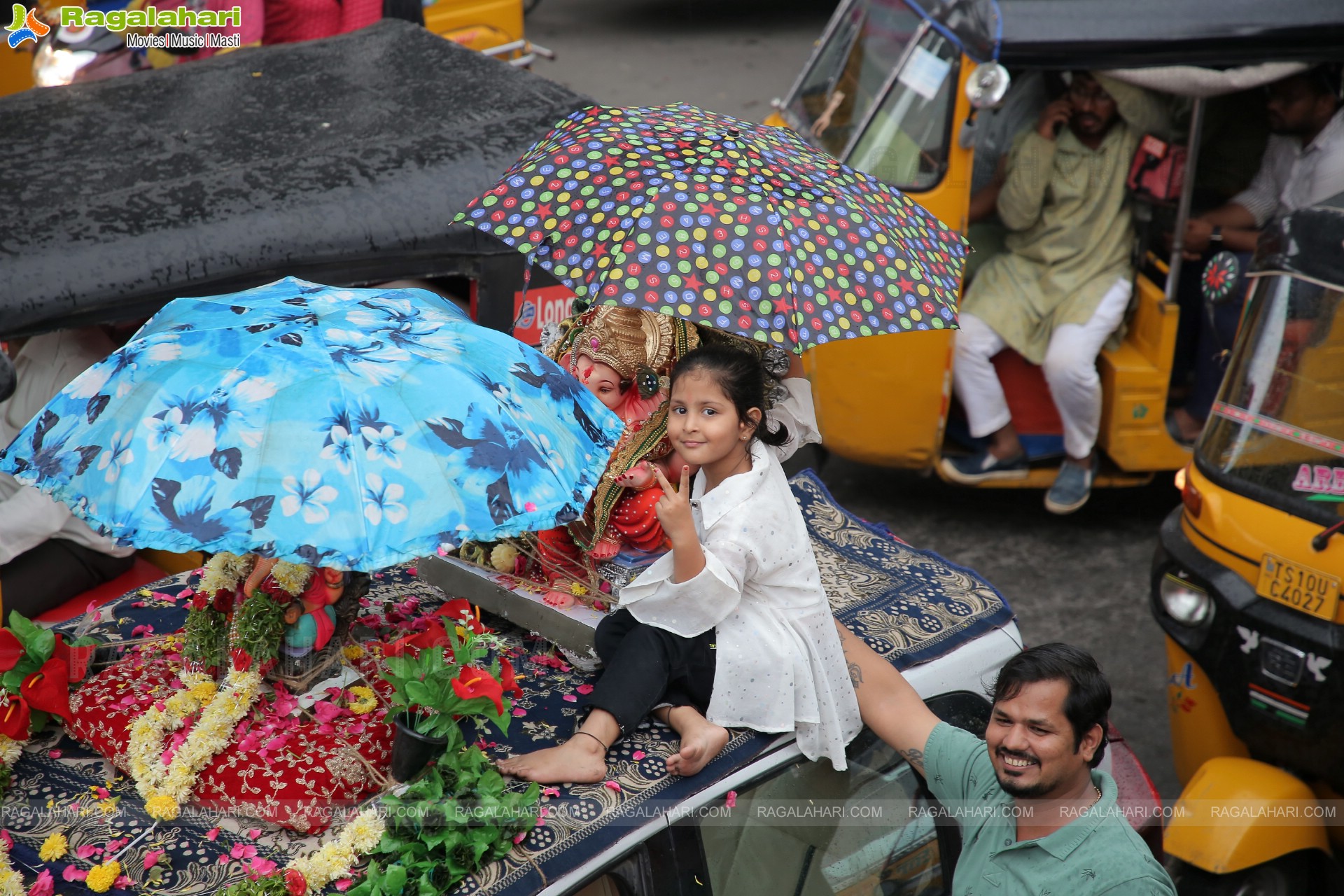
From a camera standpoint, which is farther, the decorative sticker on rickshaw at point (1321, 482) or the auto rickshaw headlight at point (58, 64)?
the auto rickshaw headlight at point (58, 64)

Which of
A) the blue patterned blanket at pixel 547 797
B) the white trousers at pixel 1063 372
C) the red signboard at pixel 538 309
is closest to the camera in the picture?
the blue patterned blanket at pixel 547 797

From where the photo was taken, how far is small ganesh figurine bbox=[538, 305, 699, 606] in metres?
3.34

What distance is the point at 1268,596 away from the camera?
150 inches

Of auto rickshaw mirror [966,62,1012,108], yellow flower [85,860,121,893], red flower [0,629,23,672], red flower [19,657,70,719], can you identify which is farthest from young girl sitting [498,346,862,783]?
auto rickshaw mirror [966,62,1012,108]

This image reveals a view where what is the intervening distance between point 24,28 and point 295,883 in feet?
17.7

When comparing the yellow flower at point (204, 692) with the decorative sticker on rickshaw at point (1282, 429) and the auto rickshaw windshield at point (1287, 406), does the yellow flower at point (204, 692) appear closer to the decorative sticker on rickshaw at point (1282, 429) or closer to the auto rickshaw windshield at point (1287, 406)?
the auto rickshaw windshield at point (1287, 406)

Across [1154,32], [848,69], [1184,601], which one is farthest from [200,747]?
[848,69]

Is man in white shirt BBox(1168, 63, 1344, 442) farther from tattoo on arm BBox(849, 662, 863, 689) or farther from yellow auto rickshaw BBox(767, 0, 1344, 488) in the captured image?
tattoo on arm BBox(849, 662, 863, 689)

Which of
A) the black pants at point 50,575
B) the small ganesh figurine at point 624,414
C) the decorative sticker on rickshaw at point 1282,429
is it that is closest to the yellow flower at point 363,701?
the small ganesh figurine at point 624,414

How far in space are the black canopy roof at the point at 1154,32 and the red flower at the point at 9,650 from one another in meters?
4.53

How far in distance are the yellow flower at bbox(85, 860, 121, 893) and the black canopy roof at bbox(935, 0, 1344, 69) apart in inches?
188

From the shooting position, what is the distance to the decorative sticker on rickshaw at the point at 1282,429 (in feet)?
12.6

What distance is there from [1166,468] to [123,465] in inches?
208

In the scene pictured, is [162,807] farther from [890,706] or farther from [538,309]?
[538,309]
